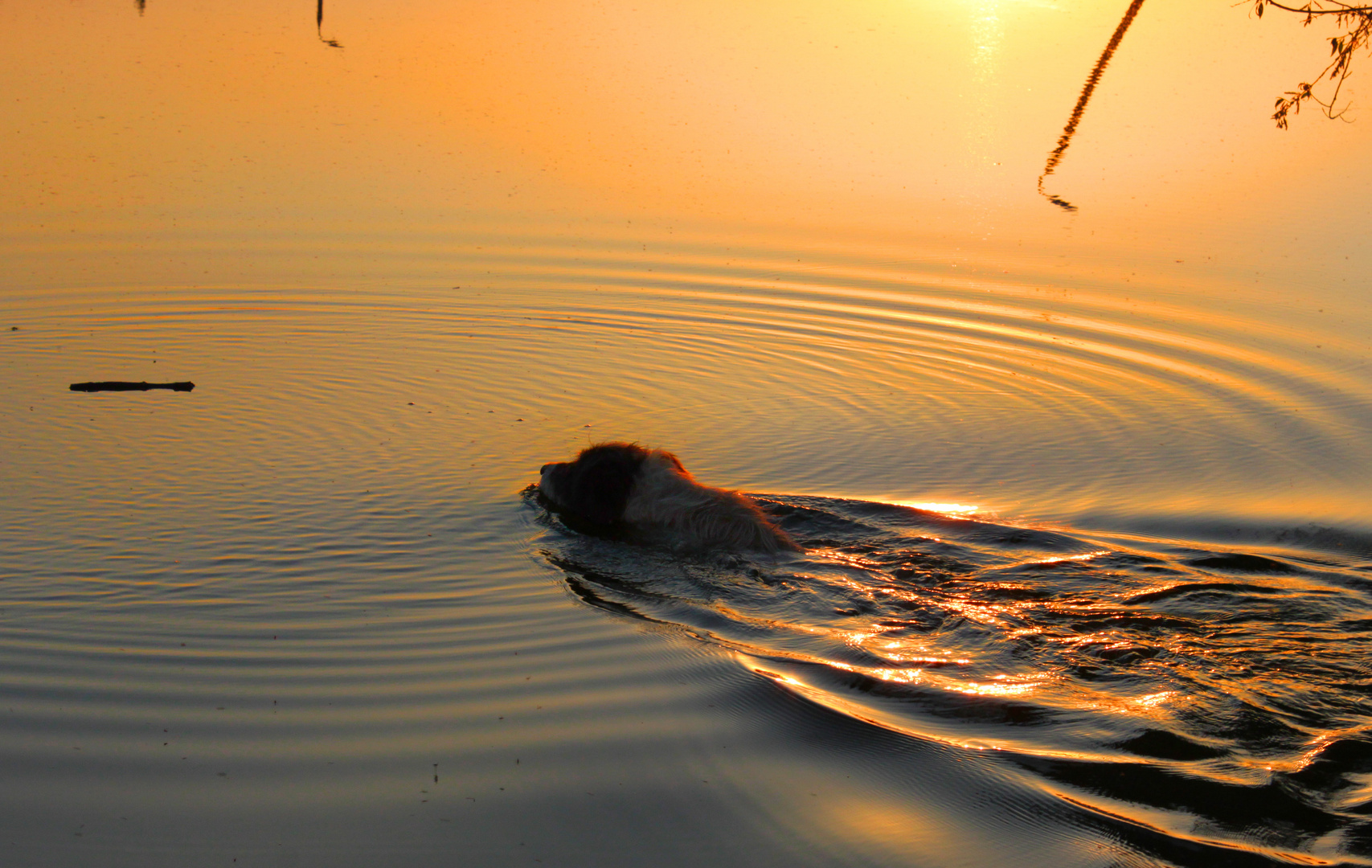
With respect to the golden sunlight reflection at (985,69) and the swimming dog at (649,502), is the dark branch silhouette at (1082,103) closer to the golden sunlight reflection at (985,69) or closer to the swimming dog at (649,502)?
the golden sunlight reflection at (985,69)

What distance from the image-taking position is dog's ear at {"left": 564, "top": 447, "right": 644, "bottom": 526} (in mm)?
8383

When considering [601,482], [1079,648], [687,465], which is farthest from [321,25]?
[1079,648]

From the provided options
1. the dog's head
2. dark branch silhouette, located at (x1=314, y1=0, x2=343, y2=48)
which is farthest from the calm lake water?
dark branch silhouette, located at (x1=314, y1=0, x2=343, y2=48)

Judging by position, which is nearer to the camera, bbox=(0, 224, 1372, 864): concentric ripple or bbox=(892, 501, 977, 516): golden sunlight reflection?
bbox=(0, 224, 1372, 864): concentric ripple

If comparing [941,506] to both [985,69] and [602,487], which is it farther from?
[985,69]

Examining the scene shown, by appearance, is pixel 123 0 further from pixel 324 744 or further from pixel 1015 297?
pixel 324 744

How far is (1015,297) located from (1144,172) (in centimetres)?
657

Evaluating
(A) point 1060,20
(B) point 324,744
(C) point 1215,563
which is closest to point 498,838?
(B) point 324,744

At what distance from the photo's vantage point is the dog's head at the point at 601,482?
27.5 ft

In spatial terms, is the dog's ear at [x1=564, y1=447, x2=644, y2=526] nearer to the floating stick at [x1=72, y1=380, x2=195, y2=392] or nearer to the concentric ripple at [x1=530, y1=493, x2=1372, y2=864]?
the concentric ripple at [x1=530, y1=493, x2=1372, y2=864]

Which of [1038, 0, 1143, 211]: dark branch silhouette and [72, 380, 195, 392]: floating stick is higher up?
[1038, 0, 1143, 211]: dark branch silhouette

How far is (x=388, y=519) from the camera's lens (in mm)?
8312

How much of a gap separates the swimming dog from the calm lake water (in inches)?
8.6

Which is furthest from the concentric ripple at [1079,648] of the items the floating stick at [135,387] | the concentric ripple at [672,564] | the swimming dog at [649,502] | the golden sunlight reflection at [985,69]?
the golden sunlight reflection at [985,69]
